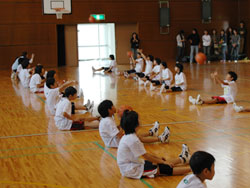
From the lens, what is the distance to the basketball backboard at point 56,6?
18.5m

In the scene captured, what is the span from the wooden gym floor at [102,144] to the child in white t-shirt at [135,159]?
0.09 meters

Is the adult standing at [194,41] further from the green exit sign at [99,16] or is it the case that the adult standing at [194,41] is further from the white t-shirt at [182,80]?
the white t-shirt at [182,80]

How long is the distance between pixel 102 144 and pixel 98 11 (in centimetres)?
1449

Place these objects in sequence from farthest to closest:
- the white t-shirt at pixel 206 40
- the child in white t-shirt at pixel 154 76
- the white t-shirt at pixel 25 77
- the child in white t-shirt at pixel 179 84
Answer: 1. the white t-shirt at pixel 206 40
2. the white t-shirt at pixel 25 77
3. the child in white t-shirt at pixel 154 76
4. the child in white t-shirt at pixel 179 84

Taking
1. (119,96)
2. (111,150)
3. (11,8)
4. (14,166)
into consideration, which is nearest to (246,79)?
(119,96)

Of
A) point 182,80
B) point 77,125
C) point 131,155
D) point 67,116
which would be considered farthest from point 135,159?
point 182,80

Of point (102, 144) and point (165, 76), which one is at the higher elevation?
point (165, 76)

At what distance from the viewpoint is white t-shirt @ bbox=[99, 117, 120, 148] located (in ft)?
16.9

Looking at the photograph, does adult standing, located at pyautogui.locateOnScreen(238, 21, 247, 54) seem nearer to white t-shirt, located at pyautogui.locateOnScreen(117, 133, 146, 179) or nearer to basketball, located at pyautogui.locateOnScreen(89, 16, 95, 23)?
basketball, located at pyautogui.locateOnScreen(89, 16, 95, 23)

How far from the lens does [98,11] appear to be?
1923 centimetres

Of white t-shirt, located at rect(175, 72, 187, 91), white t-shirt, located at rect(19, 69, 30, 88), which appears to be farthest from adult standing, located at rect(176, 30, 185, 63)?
white t-shirt, located at rect(19, 69, 30, 88)

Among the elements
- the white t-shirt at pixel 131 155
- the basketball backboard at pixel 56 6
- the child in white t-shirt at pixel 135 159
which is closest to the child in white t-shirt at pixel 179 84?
the child in white t-shirt at pixel 135 159

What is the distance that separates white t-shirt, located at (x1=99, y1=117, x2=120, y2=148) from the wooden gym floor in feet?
0.41

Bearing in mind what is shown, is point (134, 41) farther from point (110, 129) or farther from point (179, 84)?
point (110, 129)
